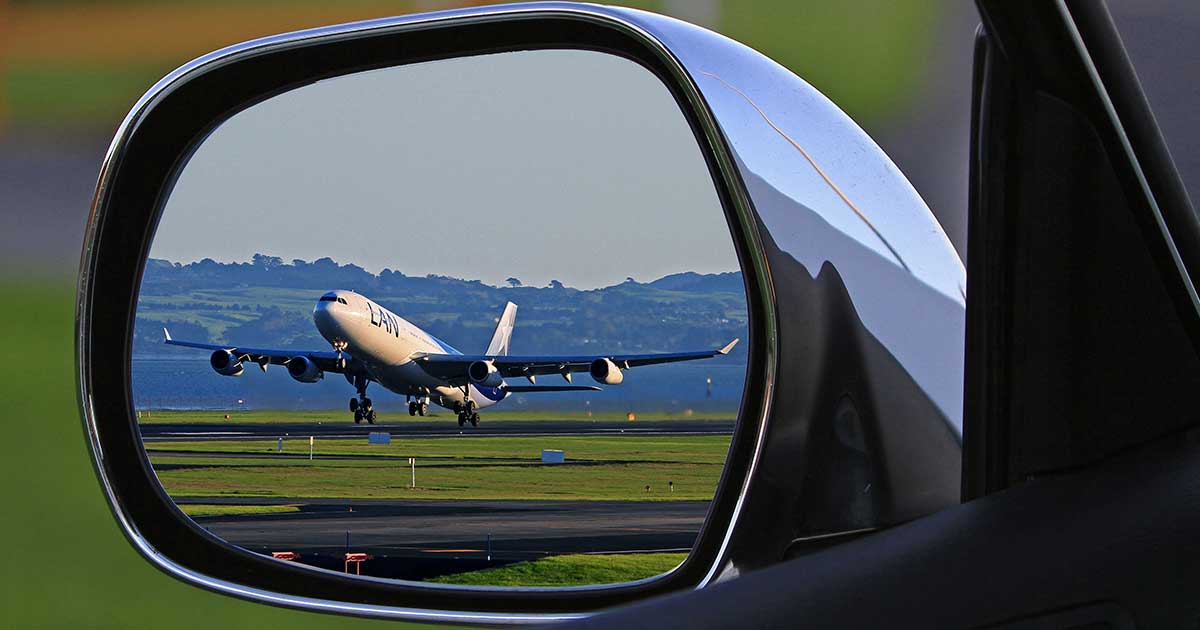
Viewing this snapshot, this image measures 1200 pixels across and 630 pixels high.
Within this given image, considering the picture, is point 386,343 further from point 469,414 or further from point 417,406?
point 417,406

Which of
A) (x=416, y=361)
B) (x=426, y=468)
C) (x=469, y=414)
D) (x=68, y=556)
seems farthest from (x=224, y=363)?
(x=426, y=468)

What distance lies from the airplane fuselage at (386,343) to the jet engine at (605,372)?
12.0 meters

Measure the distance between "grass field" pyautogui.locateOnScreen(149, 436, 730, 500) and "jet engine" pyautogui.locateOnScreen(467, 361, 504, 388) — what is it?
1.02 metres

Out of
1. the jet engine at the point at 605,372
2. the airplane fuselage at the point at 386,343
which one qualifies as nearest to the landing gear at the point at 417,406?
the airplane fuselage at the point at 386,343

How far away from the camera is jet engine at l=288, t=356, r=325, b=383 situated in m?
9.34

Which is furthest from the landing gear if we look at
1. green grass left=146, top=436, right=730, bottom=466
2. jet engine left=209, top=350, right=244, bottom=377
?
jet engine left=209, top=350, right=244, bottom=377

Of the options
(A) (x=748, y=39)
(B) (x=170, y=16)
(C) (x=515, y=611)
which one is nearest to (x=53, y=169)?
(B) (x=170, y=16)

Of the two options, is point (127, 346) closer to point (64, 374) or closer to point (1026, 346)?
point (1026, 346)

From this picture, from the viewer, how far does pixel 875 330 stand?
3.63ft

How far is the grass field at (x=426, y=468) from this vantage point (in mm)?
11320

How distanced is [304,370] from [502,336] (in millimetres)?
13525

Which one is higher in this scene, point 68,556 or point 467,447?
point 68,556

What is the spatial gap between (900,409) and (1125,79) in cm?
43

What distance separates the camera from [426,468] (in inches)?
853
